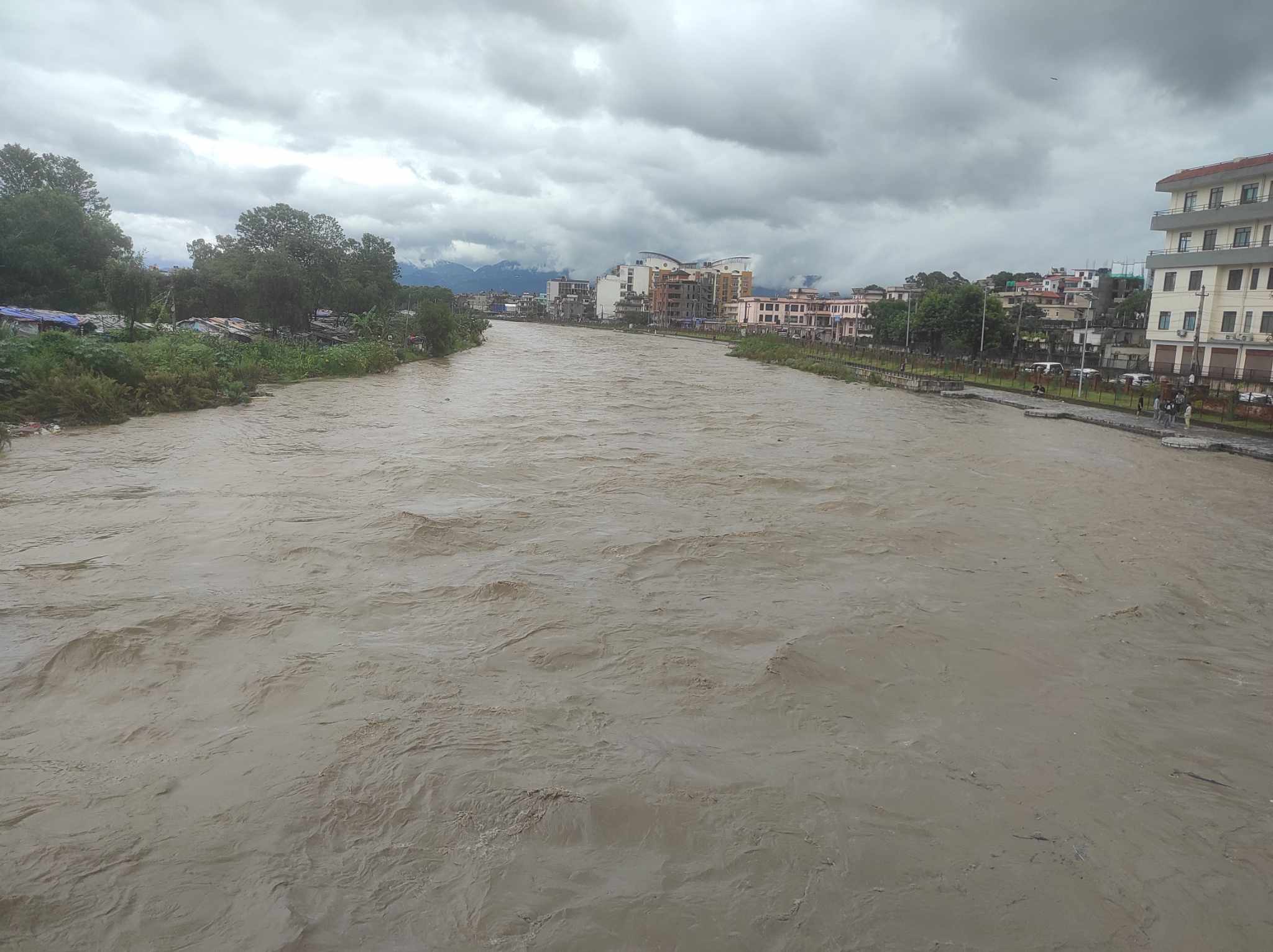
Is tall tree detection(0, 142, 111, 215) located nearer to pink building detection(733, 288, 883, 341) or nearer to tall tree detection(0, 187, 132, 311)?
tall tree detection(0, 187, 132, 311)

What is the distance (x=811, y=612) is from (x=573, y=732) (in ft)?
9.88

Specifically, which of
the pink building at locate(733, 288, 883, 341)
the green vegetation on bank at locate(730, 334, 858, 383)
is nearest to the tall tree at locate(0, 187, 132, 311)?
the green vegetation on bank at locate(730, 334, 858, 383)

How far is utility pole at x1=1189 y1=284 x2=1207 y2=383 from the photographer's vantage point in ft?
104

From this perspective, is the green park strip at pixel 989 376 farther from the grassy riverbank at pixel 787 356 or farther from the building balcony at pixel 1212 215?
the building balcony at pixel 1212 215

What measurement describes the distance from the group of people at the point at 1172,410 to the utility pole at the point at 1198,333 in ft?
27.5

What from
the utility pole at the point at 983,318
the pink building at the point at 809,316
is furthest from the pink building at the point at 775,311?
the utility pole at the point at 983,318

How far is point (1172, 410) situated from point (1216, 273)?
16412 millimetres

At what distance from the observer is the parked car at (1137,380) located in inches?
1208

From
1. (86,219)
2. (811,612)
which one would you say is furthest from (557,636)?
(86,219)

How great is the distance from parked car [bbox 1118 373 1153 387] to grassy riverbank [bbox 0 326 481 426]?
3071cm

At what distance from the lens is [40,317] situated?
89.2 ft

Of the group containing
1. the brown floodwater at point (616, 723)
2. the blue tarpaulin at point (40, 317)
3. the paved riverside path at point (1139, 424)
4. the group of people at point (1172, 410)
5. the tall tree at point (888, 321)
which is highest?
the tall tree at point (888, 321)

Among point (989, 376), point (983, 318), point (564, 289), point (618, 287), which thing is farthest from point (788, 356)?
point (564, 289)

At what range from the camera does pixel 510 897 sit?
350cm
